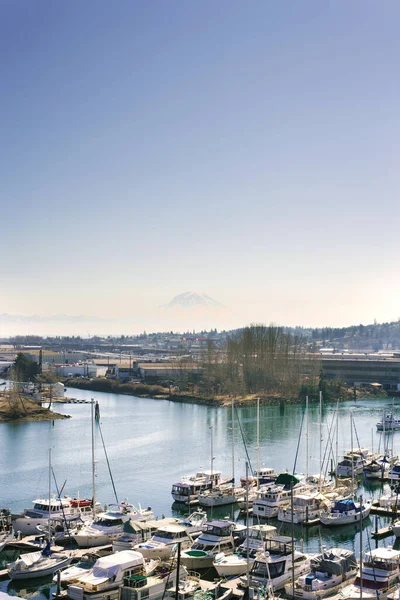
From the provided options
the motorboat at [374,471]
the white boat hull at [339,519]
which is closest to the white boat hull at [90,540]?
the white boat hull at [339,519]

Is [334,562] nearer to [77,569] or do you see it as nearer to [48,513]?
[77,569]

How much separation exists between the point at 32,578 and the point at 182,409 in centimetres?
2798

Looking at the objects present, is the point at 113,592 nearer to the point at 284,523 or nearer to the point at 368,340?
the point at 284,523

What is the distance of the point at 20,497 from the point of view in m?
18.8

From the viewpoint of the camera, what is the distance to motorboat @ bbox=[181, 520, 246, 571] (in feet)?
41.3

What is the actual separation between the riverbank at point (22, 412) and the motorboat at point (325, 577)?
24.7 metres

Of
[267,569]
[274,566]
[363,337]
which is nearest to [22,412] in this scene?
[274,566]

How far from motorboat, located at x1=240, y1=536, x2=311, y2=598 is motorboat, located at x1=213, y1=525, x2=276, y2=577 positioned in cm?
20

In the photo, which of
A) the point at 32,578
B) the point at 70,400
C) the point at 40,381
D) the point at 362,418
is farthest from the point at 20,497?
the point at 40,381

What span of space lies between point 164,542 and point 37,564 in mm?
2226

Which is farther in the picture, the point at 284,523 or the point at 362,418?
the point at 362,418

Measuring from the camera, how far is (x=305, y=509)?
53.5ft

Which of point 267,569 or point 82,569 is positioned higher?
point 267,569

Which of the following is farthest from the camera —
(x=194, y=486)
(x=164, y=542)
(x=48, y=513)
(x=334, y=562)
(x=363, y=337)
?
(x=363, y=337)
